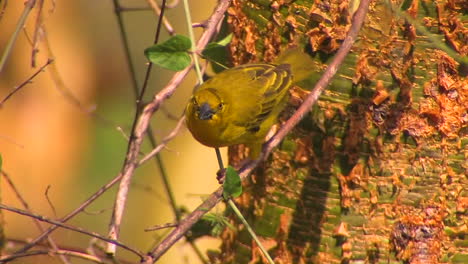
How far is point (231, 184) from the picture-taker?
6.64 feet

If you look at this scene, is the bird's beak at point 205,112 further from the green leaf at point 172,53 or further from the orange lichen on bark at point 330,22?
the green leaf at point 172,53

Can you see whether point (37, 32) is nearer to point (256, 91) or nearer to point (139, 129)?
point (139, 129)

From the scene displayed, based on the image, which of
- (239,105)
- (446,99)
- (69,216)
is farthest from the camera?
(239,105)

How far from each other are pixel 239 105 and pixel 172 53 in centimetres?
93

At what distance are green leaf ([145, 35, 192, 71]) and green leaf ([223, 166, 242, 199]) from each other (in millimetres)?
350

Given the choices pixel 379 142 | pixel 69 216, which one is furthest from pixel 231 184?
pixel 69 216

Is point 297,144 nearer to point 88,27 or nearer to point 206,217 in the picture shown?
point 206,217

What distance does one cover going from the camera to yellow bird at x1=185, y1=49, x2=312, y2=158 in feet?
9.23

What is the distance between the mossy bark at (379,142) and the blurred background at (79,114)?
102 inches

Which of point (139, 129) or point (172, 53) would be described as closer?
point (172, 53)

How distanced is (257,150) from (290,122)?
1.30 ft

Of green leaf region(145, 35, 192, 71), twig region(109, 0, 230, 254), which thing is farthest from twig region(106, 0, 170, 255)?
green leaf region(145, 35, 192, 71)

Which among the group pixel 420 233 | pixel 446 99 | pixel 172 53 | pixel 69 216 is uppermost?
pixel 172 53

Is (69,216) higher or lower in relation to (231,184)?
lower
